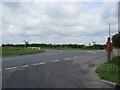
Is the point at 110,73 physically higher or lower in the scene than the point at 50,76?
higher

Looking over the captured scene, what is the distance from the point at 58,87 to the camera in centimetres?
544

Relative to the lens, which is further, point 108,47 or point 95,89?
point 108,47

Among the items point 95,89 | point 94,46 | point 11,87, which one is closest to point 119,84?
point 95,89

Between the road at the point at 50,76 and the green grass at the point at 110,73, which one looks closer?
the road at the point at 50,76

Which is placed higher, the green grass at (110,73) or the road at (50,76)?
the green grass at (110,73)

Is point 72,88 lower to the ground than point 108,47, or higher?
lower

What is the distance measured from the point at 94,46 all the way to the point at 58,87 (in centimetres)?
5347

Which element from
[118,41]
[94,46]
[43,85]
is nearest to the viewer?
[43,85]

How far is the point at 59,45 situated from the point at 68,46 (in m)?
5.40

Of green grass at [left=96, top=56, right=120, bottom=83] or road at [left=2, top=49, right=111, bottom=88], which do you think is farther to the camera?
green grass at [left=96, top=56, right=120, bottom=83]

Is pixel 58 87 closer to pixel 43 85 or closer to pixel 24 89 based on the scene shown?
pixel 43 85

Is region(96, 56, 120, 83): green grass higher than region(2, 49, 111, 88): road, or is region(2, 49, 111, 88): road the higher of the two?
region(96, 56, 120, 83): green grass

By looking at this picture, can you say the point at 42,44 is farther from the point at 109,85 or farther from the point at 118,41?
the point at 109,85

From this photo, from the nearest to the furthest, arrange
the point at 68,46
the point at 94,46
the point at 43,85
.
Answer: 1. the point at 43,85
2. the point at 94,46
3. the point at 68,46
